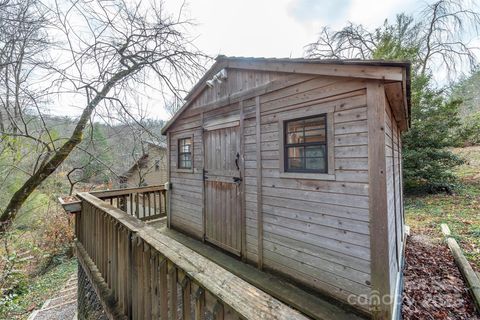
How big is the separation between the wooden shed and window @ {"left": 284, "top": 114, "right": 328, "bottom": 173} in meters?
0.01

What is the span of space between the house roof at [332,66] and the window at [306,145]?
59 centimetres

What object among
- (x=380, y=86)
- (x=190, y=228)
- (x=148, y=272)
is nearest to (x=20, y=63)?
(x=190, y=228)

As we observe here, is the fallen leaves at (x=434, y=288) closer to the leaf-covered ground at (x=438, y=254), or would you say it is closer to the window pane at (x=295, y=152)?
the leaf-covered ground at (x=438, y=254)

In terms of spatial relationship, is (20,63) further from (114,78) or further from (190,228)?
(190,228)

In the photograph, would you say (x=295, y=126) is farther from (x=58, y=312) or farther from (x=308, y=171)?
(x=58, y=312)

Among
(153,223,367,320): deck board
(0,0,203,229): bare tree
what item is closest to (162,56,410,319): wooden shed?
(153,223,367,320): deck board

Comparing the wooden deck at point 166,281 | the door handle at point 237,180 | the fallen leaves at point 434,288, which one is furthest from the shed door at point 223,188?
the fallen leaves at point 434,288

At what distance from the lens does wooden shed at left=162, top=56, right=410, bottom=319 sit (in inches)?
97.7

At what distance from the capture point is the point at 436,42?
11.6m

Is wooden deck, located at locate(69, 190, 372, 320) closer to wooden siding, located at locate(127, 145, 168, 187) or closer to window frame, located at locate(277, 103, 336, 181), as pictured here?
window frame, located at locate(277, 103, 336, 181)

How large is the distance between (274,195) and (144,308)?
91.0 inches

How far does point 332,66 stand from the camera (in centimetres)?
277

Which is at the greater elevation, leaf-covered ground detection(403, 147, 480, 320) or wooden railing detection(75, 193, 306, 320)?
Answer: wooden railing detection(75, 193, 306, 320)

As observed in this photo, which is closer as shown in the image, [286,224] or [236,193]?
[286,224]
